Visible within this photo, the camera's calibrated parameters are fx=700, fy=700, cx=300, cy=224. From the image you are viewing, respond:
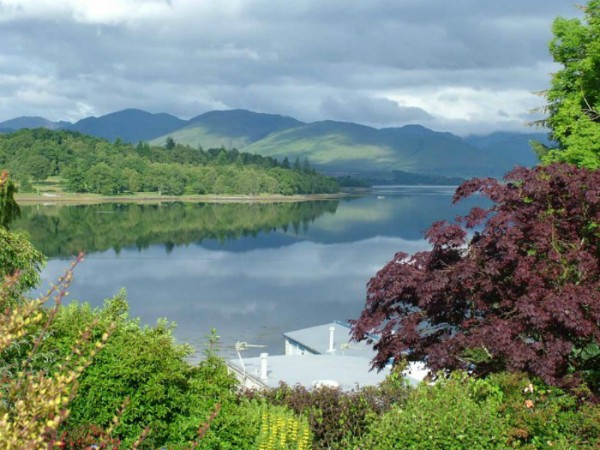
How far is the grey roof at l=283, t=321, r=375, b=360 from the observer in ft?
103

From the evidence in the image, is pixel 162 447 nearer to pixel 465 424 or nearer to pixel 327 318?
pixel 465 424

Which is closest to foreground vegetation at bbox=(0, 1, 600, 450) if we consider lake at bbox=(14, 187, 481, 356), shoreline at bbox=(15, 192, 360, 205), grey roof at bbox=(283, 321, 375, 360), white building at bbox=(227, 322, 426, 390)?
white building at bbox=(227, 322, 426, 390)

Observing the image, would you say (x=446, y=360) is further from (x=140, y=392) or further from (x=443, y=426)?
(x=140, y=392)

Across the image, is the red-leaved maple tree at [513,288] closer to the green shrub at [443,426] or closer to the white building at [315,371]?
the green shrub at [443,426]

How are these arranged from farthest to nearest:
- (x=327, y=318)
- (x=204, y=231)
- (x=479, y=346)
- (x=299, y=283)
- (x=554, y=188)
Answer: (x=204, y=231) → (x=299, y=283) → (x=327, y=318) → (x=554, y=188) → (x=479, y=346)

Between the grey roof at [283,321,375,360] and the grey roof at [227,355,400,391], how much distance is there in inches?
166

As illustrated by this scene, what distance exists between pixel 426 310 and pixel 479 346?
1862mm

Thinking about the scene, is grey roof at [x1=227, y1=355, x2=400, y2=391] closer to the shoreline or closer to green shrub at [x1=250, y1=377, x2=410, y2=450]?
green shrub at [x1=250, y1=377, x2=410, y2=450]

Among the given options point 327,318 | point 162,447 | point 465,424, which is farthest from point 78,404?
point 327,318

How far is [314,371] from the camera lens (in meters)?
23.9

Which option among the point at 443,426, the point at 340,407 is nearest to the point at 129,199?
the point at 340,407

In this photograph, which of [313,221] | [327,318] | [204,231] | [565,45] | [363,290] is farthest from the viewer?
[313,221]

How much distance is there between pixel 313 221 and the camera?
13625 centimetres

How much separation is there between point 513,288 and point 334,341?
2102 cm
